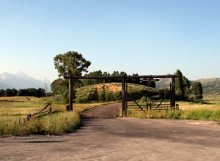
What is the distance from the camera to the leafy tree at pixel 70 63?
97.1 meters

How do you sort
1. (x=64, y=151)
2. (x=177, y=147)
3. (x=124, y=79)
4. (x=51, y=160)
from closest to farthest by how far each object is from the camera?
(x=51, y=160) → (x=64, y=151) → (x=177, y=147) → (x=124, y=79)

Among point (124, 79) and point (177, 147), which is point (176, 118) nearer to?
point (124, 79)

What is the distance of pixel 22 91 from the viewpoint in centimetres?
14362

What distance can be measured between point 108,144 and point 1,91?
439 ft

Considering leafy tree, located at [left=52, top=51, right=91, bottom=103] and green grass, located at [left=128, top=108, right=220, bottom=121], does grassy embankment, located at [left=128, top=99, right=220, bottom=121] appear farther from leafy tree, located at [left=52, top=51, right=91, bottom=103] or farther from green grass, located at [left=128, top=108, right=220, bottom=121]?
leafy tree, located at [left=52, top=51, right=91, bottom=103]

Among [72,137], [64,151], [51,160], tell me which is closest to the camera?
[51,160]

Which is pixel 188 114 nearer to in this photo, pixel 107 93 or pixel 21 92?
pixel 107 93

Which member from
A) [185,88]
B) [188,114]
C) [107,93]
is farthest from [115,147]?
[185,88]

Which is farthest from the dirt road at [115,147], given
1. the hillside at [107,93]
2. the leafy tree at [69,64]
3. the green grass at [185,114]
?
the leafy tree at [69,64]

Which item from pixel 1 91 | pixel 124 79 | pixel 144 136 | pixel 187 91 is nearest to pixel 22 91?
pixel 1 91

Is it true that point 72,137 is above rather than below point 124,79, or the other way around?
below

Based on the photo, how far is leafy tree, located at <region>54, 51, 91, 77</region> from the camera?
97.1 meters

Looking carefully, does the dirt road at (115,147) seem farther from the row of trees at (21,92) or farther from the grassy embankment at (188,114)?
the row of trees at (21,92)

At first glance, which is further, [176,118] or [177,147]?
[176,118]
